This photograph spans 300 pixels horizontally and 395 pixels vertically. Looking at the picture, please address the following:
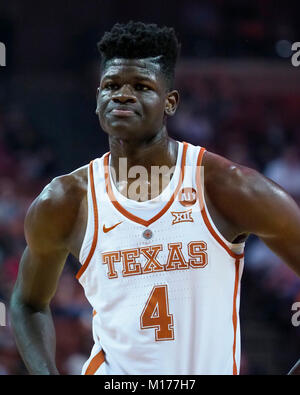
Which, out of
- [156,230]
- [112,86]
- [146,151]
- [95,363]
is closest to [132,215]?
[156,230]

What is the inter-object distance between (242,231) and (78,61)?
7.02 meters

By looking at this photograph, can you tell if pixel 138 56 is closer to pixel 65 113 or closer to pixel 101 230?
pixel 101 230

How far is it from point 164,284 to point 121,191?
454 millimetres

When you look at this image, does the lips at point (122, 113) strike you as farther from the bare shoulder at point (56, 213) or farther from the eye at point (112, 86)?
the bare shoulder at point (56, 213)

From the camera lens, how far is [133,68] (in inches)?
122

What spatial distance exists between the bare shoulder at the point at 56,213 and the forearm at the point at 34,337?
0.31 meters

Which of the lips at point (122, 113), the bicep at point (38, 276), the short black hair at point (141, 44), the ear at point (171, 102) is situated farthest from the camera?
the bicep at point (38, 276)

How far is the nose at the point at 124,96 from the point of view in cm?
304

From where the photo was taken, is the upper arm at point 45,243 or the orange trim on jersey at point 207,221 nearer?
the orange trim on jersey at point 207,221

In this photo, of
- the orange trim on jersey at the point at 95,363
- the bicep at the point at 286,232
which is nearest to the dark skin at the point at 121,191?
the bicep at the point at 286,232

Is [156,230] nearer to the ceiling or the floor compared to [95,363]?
nearer to the ceiling

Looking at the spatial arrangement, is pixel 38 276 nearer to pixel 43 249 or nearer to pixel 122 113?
pixel 43 249

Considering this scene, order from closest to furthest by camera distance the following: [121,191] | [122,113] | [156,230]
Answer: [122,113], [156,230], [121,191]

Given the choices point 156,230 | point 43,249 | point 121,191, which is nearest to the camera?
point 156,230
